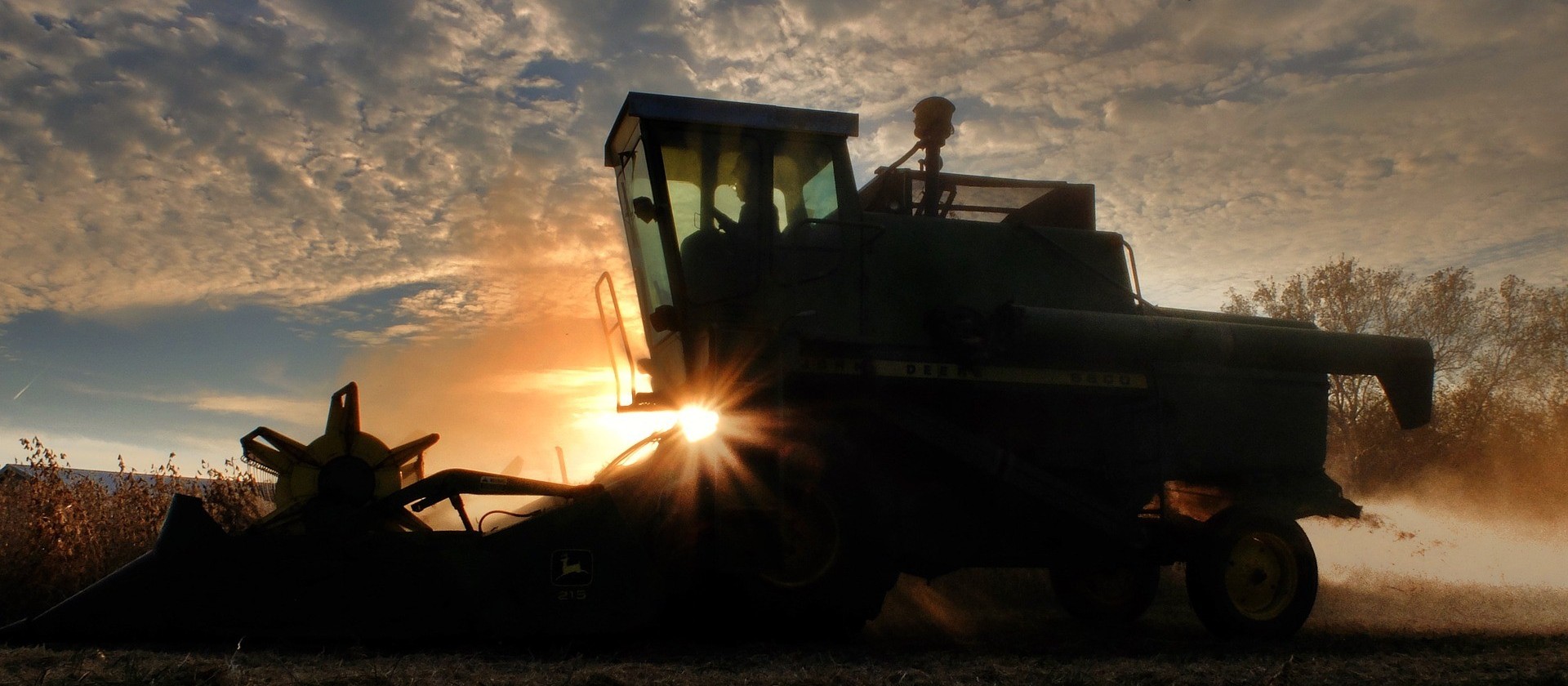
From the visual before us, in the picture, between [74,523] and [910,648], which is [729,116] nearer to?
[910,648]

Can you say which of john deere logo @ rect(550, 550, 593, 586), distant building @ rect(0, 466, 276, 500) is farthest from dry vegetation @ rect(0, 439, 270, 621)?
john deere logo @ rect(550, 550, 593, 586)

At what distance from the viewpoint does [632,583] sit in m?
5.71

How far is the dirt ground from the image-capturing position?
13.4ft

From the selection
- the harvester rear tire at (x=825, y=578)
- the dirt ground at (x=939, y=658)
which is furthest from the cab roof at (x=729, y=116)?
the dirt ground at (x=939, y=658)

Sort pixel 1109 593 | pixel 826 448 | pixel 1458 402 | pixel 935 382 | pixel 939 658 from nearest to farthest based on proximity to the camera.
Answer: pixel 939 658, pixel 826 448, pixel 935 382, pixel 1109 593, pixel 1458 402

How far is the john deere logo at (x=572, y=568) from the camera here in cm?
556

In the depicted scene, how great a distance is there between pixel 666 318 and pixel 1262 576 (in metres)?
4.82

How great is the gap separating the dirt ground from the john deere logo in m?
0.37

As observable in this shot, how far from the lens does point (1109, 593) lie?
847 cm

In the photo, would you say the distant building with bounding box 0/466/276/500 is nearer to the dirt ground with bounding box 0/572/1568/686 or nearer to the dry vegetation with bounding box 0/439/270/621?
the dry vegetation with bounding box 0/439/270/621

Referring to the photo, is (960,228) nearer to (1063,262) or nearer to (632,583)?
(1063,262)

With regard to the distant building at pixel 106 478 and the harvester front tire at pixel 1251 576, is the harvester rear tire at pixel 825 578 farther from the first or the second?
the distant building at pixel 106 478

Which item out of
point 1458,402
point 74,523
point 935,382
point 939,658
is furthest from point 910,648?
point 1458,402

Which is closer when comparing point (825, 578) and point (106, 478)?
point (825, 578)
